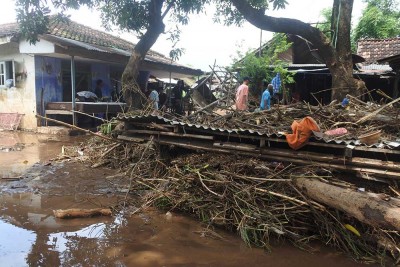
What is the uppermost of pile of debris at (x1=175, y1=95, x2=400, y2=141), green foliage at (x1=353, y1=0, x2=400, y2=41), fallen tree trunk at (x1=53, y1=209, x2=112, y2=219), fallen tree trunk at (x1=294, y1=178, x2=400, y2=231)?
green foliage at (x1=353, y1=0, x2=400, y2=41)

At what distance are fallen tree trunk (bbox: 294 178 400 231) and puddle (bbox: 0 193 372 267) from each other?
0.67 meters

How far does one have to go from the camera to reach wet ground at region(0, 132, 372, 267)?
12.6ft

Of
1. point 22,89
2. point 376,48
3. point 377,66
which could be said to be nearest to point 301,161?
point 22,89

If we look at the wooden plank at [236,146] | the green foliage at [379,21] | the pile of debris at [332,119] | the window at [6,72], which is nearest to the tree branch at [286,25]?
the pile of debris at [332,119]

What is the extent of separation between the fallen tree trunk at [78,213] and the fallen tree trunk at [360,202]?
301 cm

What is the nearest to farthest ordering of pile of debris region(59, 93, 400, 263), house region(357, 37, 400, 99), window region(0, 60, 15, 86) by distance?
pile of debris region(59, 93, 400, 263), window region(0, 60, 15, 86), house region(357, 37, 400, 99)

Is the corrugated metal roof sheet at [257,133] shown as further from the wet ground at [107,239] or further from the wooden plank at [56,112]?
the wooden plank at [56,112]

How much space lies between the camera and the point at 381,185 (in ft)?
14.5

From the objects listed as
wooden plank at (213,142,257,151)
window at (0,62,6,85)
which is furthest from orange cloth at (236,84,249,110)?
window at (0,62,6,85)

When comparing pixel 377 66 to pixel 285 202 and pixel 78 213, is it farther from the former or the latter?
pixel 78 213

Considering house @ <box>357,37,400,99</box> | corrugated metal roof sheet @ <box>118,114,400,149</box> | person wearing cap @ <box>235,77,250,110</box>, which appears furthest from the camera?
house @ <box>357,37,400,99</box>

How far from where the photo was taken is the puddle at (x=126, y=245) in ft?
12.5

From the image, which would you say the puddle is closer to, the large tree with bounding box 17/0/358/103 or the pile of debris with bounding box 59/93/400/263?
the pile of debris with bounding box 59/93/400/263

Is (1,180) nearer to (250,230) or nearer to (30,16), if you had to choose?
(30,16)
